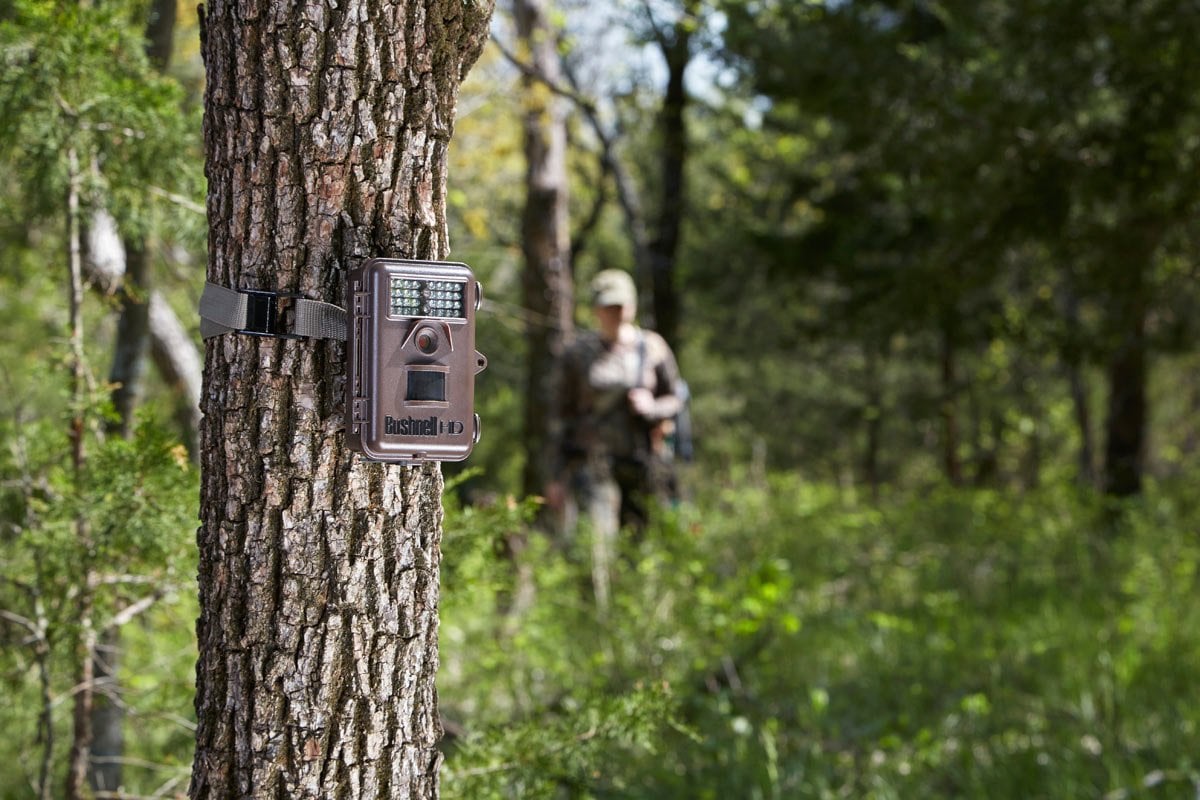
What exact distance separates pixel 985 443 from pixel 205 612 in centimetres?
1754

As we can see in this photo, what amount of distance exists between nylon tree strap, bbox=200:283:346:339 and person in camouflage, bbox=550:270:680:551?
13.8ft

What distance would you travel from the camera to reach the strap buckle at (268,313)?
182cm

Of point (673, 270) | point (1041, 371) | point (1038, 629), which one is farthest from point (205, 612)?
point (1041, 371)

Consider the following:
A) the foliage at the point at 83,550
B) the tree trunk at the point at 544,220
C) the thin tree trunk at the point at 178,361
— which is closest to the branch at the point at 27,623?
the foliage at the point at 83,550

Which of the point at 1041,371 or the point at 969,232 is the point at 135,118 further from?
the point at 1041,371

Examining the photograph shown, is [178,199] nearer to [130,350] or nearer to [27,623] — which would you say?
[130,350]

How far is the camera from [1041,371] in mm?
17125

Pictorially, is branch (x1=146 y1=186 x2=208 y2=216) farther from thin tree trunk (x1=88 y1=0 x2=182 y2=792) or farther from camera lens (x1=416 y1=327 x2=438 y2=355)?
camera lens (x1=416 y1=327 x2=438 y2=355)

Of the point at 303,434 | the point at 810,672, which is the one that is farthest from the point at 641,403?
the point at 303,434

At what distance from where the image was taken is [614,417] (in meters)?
6.18

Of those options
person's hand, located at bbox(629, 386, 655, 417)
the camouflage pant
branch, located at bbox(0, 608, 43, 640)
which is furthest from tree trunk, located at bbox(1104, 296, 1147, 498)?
branch, located at bbox(0, 608, 43, 640)

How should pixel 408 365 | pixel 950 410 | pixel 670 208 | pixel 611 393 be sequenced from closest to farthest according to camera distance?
pixel 408 365
pixel 611 393
pixel 670 208
pixel 950 410

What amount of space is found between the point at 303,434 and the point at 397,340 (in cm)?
23

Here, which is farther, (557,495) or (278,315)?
(557,495)
